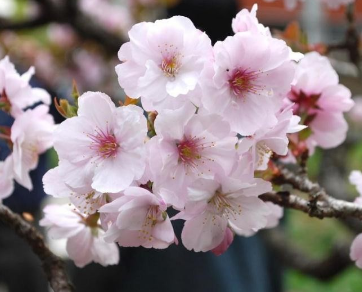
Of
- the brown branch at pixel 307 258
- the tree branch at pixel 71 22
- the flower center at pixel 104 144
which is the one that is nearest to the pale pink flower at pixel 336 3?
the flower center at pixel 104 144

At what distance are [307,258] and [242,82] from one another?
5.34 feet

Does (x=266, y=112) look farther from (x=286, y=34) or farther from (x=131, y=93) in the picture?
(x=286, y=34)

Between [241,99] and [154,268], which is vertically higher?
[241,99]

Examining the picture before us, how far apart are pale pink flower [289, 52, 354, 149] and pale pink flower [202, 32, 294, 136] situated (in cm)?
17

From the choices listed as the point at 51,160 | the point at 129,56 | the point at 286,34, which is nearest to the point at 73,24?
the point at 51,160

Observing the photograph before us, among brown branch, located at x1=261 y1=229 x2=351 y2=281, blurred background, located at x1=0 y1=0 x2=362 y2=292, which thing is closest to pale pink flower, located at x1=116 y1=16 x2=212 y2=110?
blurred background, located at x1=0 y1=0 x2=362 y2=292

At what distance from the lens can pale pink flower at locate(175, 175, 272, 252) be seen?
63 cm

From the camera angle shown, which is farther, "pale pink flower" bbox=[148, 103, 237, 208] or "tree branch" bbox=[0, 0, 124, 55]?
"tree branch" bbox=[0, 0, 124, 55]

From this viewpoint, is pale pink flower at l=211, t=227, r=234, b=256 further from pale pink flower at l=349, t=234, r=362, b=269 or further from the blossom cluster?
pale pink flower at l=349, t=234, r=362, b=269

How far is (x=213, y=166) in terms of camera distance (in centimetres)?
64

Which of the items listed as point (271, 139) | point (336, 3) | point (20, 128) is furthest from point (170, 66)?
point (336, 3)

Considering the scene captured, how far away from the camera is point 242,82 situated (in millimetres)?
661

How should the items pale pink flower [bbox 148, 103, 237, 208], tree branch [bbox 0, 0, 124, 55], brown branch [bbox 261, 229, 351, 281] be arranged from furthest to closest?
tree branch [bbox 0, 0, 124, 55] → brown branch [bbox 261, 229, 351, 281] → pale pink flower [bbox 148, 103, 237, 208]

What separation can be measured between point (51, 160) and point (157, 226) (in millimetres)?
1880
